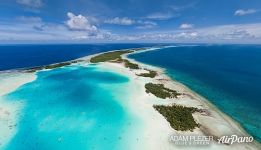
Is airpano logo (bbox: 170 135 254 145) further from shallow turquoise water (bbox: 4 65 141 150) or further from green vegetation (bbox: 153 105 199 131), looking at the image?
shallow turquoise water (bbox: 4 65 141 150)

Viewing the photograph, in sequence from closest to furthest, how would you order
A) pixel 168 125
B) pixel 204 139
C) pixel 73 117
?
1. pixel 204 139
2. pixel 168 125
3. pixel 73 117

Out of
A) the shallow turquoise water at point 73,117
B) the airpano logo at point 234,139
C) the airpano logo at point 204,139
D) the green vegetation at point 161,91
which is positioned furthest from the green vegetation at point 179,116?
the green vegetation at point 161,91

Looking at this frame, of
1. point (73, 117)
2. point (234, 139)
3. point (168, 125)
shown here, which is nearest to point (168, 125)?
point (168, 125)

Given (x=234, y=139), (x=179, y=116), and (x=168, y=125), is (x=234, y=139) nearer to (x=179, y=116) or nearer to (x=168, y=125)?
(x=179, y=116)

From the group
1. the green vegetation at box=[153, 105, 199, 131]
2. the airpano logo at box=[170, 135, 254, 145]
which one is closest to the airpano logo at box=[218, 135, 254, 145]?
the airpano logo at box=[170, 135, 254, 145]

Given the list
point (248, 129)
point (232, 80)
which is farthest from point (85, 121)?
point (232, 80)

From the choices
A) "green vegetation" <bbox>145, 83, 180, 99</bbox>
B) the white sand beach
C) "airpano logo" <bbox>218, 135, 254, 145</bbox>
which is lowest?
"airpano logo" <bbox>218, 135, 254, 145</bbox>

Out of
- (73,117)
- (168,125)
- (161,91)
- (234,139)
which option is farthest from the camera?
(161,91)

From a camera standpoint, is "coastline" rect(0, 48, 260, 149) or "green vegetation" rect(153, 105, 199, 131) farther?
"green vegetation" rect(153, 105, 199, 131)
